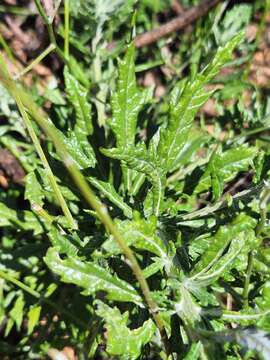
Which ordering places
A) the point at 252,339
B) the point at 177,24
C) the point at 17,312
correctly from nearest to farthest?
the point at 252,339, the point at 17,312, the point at 177,24

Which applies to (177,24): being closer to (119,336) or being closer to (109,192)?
(109,192)

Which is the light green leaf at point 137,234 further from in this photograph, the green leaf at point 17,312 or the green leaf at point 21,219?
the green leaf at point 17,312

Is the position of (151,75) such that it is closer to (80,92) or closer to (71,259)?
(80,92)

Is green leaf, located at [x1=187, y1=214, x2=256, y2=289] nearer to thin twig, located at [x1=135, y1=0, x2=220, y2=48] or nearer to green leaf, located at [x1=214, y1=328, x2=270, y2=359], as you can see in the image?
green leaf, located at [x1=214, y1=328, x2=270, y2=359]

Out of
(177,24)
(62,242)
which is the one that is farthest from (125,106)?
(177,24)

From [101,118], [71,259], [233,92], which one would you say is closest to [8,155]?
[101,118]

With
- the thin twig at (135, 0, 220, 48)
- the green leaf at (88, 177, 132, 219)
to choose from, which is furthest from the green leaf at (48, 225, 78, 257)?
the thin twig at (135, 0, 220, 48)
